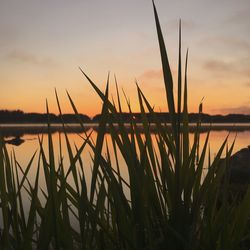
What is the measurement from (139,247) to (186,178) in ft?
0.80

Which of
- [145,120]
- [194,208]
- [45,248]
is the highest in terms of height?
[145,120]

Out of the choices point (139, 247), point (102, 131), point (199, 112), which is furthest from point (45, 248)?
point (199, 112)

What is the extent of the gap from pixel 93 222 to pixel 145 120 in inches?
15.3

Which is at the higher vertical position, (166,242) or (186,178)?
(186,178)

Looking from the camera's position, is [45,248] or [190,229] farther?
[45,248]

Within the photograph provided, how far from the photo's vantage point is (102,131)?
0.98 meters

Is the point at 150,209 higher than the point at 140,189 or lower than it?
lower

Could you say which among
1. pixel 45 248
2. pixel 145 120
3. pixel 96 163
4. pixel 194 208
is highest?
pixel 145 120

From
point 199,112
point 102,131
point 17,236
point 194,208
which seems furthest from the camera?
point 199,112

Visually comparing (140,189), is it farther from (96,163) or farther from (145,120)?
(145,120)

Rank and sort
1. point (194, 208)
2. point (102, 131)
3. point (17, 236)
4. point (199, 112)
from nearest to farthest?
point (102, 131) < point (194, 208) < point (17, 236) < point (199, 112)

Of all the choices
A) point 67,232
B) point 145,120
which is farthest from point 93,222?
point 145,120

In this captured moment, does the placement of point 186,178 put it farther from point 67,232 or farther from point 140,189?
point 67,232

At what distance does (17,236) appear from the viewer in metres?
1.26
